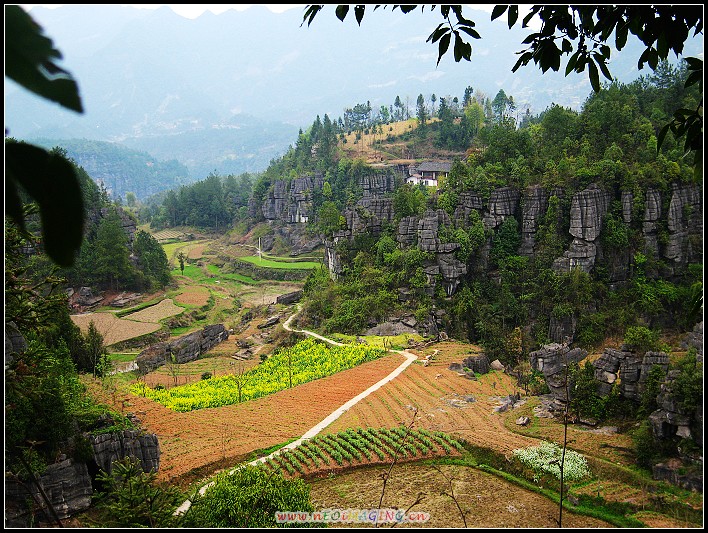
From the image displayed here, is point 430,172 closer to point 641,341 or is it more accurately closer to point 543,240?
point 543,240

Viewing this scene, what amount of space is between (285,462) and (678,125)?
11914 mm

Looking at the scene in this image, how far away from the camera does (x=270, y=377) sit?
21.8 m

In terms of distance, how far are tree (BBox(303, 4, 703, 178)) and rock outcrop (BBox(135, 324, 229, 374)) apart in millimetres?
26222

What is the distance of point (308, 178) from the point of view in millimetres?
56000

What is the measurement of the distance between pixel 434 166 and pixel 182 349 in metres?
27.7

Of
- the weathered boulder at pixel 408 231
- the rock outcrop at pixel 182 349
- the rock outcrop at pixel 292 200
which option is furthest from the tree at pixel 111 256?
the weathered boulder at pixel 408 231

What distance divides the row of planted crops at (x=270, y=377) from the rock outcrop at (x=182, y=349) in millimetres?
5526

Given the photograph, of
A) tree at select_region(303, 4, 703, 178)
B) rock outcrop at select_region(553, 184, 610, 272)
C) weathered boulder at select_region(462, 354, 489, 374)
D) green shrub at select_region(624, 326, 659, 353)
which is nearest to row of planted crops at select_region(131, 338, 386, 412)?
weathered boulder at select_region(462, 354, 489, 374)

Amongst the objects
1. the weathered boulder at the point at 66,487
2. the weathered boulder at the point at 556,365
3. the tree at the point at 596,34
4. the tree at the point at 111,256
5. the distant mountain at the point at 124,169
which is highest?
the distant mountain at the point at 124,169

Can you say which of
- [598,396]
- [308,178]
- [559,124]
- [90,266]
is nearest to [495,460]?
[598,396]

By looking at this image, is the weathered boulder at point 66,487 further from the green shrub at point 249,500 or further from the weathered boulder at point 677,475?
the weathered boulder at point 677,475

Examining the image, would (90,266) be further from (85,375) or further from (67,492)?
(67,492)

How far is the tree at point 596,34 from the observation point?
2611 mm

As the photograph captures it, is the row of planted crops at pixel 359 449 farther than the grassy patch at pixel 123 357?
No
